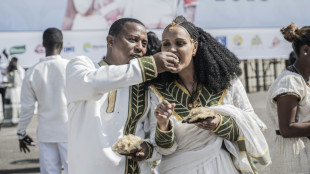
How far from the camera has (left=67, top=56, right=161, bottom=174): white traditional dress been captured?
3.15 metres

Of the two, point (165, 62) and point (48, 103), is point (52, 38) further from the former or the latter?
point (165, 62)

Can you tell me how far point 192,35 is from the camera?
3408 millimetres

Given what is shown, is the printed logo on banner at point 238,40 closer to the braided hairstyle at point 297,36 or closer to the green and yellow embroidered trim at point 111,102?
the braided hairstyle at point 297,36

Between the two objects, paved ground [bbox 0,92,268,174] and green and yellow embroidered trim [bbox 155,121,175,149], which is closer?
green and yellow embroidered trim [bbox 155,121,175,149]

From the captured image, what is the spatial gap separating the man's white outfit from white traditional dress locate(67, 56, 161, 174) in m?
2.63

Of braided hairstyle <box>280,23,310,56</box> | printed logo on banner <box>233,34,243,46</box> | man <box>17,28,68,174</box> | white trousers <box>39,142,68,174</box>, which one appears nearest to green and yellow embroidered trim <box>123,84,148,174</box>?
braided hairstyle <box>280,23,310,56</box>

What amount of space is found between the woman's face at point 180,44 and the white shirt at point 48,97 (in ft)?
9.13

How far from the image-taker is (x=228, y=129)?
328 centimetres

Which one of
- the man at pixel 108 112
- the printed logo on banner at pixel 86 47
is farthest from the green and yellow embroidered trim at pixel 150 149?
the printed logo on banner at pixel 86 47

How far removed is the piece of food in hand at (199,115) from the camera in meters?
3.07

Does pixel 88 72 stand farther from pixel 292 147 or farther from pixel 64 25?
pixel 64 25

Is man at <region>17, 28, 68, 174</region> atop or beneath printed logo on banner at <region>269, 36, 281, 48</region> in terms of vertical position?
beneath

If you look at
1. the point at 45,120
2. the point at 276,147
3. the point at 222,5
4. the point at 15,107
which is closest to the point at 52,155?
the point at 45,120

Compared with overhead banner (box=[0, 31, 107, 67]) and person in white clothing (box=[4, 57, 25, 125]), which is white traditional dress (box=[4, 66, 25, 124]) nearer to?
person in white clothing (box=[4, 57, 25, 125])
